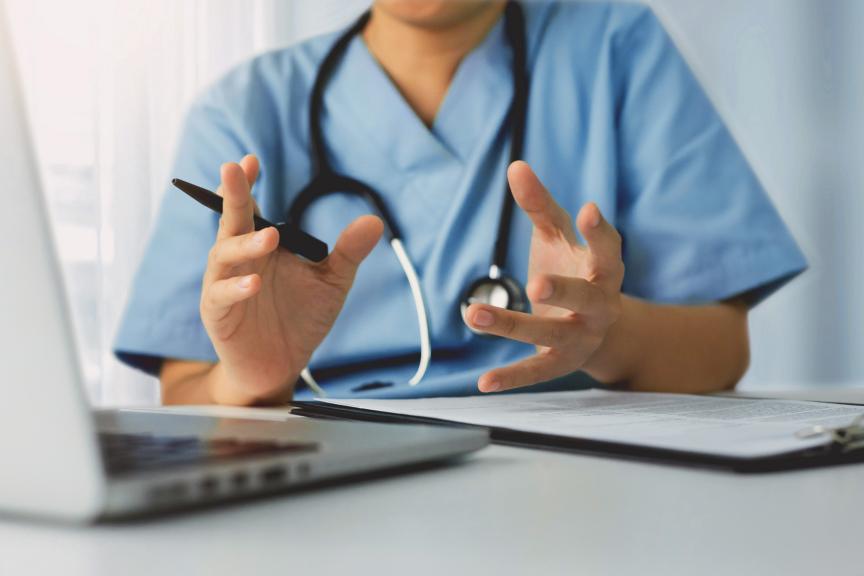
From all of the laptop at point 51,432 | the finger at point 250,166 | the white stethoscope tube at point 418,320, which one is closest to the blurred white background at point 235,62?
the white stethoscope tube at point 418,320

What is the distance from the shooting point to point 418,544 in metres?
0.25

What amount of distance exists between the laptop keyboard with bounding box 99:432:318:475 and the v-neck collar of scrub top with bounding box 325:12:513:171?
0.64 m

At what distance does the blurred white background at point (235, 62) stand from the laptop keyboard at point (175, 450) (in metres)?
1.04

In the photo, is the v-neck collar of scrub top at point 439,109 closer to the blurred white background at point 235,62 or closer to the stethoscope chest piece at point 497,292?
the stethoscope chest piece at point 497,292

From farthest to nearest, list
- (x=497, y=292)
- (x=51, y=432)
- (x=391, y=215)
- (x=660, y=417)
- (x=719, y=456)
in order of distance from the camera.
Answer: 1. (x=391, y=215)
2. (x=497, y=292)
3. (x=660, y=417)
4. (x=719, y=456)
5. (x=51, y=432)

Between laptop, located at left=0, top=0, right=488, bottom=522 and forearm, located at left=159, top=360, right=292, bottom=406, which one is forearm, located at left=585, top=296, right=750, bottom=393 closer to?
→ forearm, located at left=159, top=360, right=292, bottom=406

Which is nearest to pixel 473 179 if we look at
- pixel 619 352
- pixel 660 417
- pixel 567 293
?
pixel 619 352

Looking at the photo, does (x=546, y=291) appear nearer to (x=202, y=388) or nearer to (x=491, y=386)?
(x=491, y=386)

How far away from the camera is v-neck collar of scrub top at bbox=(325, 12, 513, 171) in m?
0.96

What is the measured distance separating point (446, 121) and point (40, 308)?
2.60 feet

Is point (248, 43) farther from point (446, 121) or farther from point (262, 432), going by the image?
point (262, 432)

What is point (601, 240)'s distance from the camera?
0.61m

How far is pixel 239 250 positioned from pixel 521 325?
0.20m

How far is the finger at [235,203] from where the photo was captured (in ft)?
1.90
